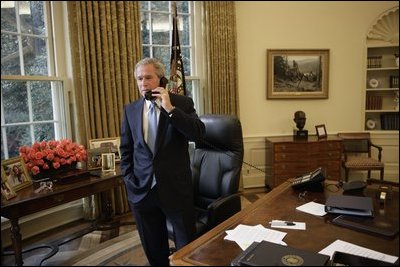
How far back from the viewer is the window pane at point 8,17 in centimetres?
266

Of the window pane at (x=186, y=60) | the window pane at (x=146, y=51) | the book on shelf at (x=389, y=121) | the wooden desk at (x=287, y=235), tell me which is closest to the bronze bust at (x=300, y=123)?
the book on shelf at (x=389, y=121)

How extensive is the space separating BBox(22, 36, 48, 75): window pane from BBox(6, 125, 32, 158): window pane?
51 cm

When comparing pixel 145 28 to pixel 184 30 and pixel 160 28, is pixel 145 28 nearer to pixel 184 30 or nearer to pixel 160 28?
pixel 160 28

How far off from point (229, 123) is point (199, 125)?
0.47 metres

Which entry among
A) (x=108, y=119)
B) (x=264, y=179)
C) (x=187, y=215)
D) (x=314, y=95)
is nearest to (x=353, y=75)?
(x=314, y=95)

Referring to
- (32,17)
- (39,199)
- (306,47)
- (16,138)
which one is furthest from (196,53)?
(39,199)

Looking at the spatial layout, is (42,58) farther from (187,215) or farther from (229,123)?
Result: (187,215)

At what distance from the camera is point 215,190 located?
2.17 m

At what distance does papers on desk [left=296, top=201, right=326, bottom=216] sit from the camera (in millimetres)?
1452

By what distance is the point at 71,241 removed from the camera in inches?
110

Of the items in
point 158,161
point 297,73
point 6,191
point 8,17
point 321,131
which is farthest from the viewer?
point 297,73

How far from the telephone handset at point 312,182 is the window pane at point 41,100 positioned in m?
2.40

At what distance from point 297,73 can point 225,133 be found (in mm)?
2550

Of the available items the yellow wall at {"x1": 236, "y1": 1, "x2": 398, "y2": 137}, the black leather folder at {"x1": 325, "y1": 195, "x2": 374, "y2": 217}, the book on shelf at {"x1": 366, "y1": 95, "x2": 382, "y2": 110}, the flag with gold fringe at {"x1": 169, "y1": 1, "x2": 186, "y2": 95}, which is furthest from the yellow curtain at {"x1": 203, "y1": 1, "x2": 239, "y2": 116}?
the black leather folder at {"x1": 325, "y1": 195, "x2": 374, "y2": 217}
